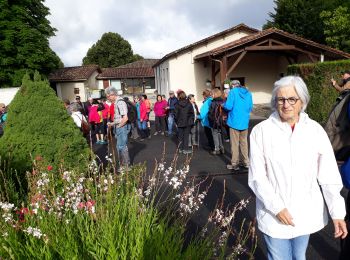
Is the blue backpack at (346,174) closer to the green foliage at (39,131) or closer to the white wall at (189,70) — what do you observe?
the green foliage at (39,131)

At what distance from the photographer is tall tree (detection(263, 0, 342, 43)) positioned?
37.7 metres

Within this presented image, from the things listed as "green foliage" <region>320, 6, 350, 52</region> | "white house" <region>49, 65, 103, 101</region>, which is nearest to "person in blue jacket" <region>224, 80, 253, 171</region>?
"green foliage" <region>320, 6, 350, 52</region>

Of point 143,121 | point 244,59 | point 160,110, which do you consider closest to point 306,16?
point 244,59

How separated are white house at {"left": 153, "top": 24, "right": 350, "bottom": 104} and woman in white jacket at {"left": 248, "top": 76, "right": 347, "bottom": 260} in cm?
1680

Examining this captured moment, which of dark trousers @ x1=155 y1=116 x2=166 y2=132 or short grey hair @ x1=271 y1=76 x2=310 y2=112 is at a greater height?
short grey hair @ x1=271 y1=76 x2=310 y2=112

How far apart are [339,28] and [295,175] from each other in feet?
108

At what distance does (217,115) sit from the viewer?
8.36 m

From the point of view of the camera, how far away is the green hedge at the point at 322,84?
1184 cm

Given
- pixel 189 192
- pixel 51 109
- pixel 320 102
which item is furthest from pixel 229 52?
pixel 189 192

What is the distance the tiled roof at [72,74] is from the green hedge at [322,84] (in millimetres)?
35832

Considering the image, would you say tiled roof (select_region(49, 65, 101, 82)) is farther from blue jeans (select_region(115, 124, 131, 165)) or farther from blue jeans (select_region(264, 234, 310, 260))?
blue jeans (select_region(264, 234, 310, 260))

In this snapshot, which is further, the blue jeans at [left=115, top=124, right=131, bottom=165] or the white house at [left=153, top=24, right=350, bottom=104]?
the white house at [left=153, top=24, right=350, bottom=104]

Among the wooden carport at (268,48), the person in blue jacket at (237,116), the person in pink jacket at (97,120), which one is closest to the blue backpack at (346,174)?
the person in blue jacket at (237,116)

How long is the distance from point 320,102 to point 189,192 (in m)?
11.5
